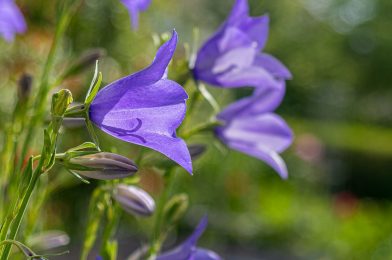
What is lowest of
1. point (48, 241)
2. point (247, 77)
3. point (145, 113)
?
point (48, 241)

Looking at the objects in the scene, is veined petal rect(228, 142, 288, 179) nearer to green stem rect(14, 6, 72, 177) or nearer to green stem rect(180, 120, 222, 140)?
green stem rect(180, 120, 222, 140)

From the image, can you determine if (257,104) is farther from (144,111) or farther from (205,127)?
(144,111)

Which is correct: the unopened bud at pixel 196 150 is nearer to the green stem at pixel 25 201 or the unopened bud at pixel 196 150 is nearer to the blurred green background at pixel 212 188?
the blurred green background at pixel 212 188

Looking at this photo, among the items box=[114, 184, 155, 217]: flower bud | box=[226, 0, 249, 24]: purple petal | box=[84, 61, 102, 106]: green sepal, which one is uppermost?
box=[84, 61, 102, 106]: green sepal

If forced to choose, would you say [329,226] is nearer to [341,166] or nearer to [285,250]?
[285,250]

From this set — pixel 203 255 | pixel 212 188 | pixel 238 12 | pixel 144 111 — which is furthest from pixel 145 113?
pixel 212 188

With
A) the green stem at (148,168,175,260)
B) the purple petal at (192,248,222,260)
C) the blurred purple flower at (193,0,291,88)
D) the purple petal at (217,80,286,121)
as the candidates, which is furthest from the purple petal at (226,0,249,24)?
the purple petal at (192,248,222,260)

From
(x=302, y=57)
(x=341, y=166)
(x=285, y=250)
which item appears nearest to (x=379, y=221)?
(x=285, y=250)
